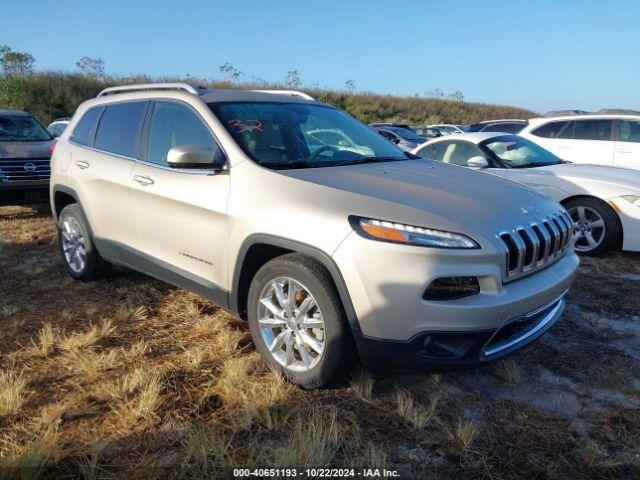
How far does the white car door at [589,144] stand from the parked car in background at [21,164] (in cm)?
849

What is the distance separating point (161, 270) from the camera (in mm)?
3691

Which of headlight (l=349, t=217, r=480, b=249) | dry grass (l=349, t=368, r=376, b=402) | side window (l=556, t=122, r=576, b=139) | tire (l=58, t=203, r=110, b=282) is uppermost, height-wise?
side window (l=556, t=122, r=576, b=139)

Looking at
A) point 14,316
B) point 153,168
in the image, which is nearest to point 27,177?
point 14,316

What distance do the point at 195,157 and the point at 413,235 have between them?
1.43 meters

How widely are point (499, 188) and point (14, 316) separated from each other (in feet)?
12.0

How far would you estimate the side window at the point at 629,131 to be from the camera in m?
8.79

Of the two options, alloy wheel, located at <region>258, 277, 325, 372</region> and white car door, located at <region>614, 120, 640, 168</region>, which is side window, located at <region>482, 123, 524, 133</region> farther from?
alloy wheel, located at <region>258, 277, 325, 372</region>

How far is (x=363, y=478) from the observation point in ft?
7.16

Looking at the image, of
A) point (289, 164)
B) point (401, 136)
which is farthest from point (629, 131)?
point (401, 136)

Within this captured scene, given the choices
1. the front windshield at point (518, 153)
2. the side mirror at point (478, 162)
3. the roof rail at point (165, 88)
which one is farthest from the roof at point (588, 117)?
the roof rail at point (165, 88)

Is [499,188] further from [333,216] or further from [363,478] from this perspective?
[363,478]

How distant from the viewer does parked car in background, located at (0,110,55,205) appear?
764cm

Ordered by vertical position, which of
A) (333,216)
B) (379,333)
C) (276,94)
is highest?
(276,94)

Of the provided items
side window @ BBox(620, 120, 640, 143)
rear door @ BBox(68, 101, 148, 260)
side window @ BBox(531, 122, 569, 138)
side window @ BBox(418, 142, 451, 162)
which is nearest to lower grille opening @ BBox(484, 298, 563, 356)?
rear door @ BBox(68, 101, 148, 260)
